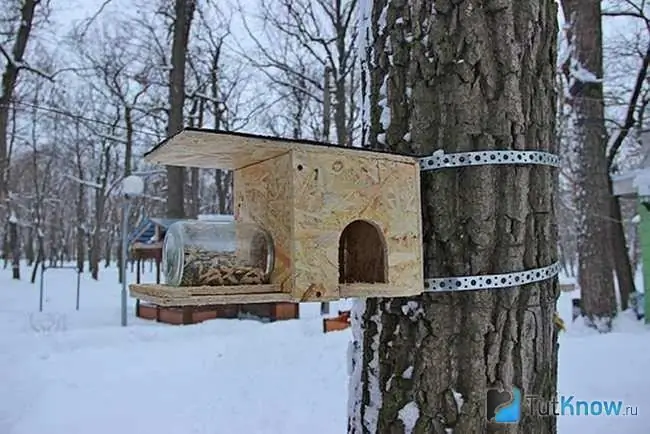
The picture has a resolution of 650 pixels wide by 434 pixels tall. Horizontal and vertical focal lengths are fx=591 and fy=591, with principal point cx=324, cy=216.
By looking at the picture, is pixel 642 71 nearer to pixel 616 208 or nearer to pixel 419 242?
pixel 616 208

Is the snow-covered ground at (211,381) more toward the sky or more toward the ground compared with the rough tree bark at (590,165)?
more toward the ground

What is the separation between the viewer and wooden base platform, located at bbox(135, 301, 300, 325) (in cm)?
898

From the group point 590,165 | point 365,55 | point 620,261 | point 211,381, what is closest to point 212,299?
point 365,55

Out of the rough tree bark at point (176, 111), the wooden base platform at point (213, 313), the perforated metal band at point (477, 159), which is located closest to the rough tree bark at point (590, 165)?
the wooden base platform at point (213, 313)

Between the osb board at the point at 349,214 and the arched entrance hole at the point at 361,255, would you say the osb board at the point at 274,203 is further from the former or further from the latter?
the arched entrance hole at the point at 361,255

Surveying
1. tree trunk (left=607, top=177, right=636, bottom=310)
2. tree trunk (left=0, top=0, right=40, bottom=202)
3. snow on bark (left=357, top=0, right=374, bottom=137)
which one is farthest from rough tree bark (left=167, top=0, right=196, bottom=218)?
snow on bark (left=357, top=0, right=374, bottom=137)

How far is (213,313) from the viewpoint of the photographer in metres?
9.66

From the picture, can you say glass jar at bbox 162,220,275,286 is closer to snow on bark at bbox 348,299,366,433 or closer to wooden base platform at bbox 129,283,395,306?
wooden base platform at bbox 129,283,395,306

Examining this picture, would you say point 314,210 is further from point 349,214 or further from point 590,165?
point 590,165

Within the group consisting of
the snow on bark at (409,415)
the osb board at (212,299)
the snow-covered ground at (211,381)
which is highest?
the osb board at (212,299)

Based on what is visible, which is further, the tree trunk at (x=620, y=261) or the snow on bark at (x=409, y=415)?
the tree trunk at (x=620, y=261)

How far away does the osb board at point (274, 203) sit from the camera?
1197 millimetres

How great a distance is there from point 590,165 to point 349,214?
6767 millimetres

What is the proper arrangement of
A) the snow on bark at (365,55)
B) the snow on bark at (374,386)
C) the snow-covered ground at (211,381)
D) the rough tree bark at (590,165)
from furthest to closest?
the rough tree bark at (590,165), the snow-covered ground at (211,381), the snow on bark at (365,55), the snow on bark at (374,386)
